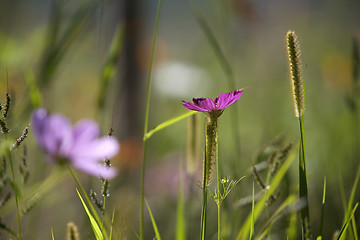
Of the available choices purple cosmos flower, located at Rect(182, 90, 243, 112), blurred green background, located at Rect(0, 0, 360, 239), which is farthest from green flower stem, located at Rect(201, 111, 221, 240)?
blurred green background, located at Rect(0, 0, 360, 239)

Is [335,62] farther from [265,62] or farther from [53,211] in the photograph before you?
[53,211]

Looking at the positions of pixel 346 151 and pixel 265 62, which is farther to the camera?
pixel 265 62

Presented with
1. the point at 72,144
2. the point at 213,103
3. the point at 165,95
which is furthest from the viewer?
the point at 165,95

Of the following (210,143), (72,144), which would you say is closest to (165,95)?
(210,143)

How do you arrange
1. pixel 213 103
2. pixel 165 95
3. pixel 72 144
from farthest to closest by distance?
pixel 165 95 → pixel 213 103 → pixel 72 144

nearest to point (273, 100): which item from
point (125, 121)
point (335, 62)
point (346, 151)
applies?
point (335, 62)

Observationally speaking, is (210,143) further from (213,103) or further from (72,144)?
(72,144)
